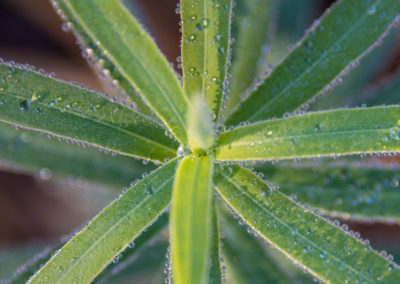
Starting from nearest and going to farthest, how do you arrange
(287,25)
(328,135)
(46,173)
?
(328,135) → (46,173) → (287,25)

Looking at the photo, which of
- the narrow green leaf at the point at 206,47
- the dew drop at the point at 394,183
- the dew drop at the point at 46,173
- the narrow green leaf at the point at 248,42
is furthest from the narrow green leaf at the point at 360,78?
the dew drop at the point at 46,173

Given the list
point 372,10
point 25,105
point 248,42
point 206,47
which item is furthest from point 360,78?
point 25,105

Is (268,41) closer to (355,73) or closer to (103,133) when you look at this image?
(355,73)

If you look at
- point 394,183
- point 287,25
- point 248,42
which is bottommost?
point 394,183

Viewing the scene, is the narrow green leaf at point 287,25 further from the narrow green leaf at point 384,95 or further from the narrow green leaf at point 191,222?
the narrow green leaf at point 191,222

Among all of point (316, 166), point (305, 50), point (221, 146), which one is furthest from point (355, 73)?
point (221, 146)

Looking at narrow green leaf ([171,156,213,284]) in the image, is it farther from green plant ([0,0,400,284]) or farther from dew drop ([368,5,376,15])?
dew drop ([368,5,376,15])

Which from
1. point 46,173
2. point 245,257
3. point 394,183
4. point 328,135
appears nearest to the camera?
point 328,135

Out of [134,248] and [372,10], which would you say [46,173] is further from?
[372,10]
